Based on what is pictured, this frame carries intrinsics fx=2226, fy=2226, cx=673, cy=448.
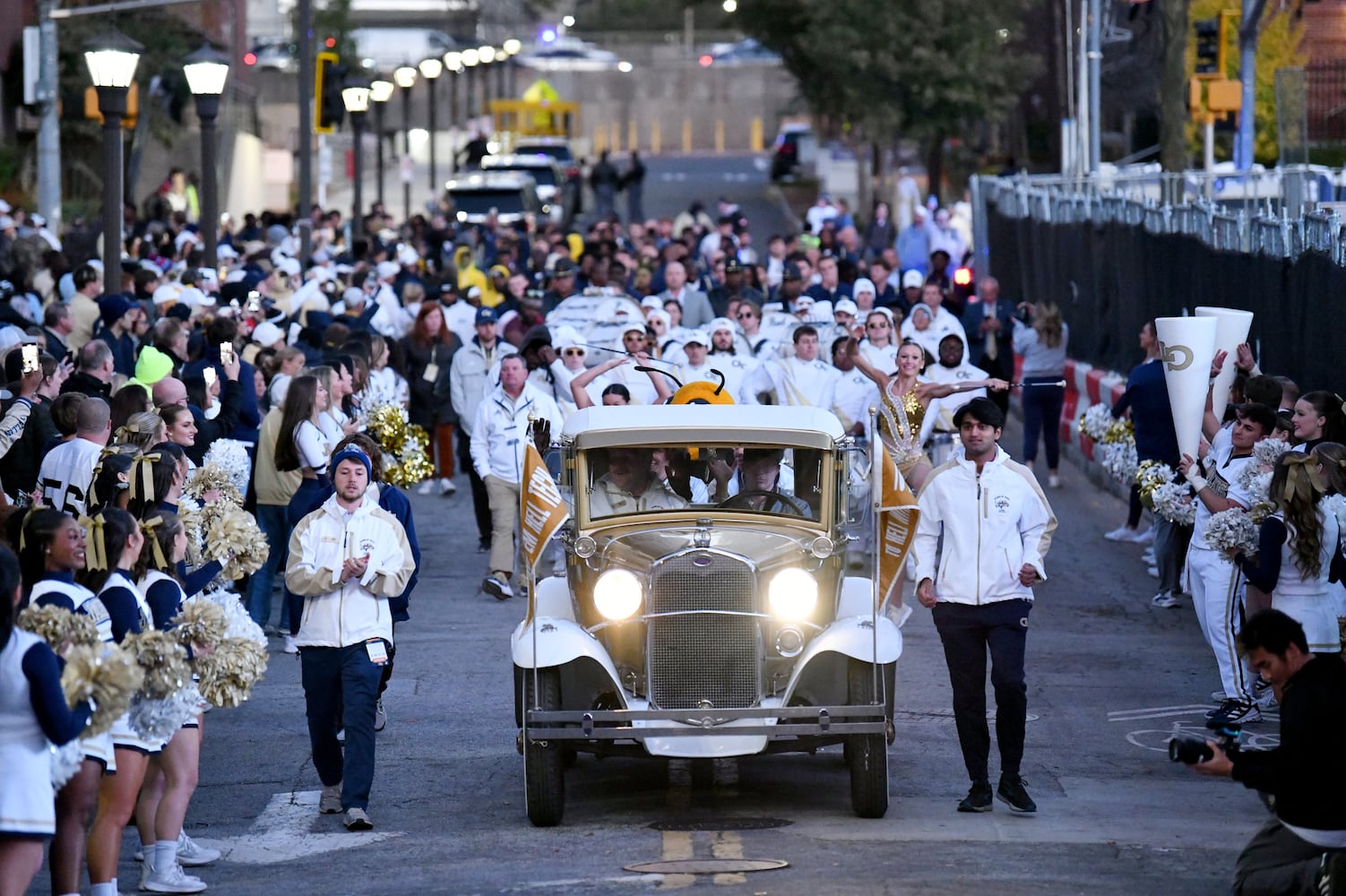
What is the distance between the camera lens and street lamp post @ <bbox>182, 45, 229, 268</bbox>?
2381 centimetres

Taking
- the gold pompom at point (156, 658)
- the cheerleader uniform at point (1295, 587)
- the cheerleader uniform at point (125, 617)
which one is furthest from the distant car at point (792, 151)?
the gold pompom at point (156, 658)

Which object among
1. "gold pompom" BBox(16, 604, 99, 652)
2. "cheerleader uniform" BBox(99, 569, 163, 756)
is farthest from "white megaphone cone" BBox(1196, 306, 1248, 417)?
"gold pompom" BBox(16, 604, 99, 652)

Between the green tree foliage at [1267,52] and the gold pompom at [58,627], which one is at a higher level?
the green tree foliage at [1267,52]

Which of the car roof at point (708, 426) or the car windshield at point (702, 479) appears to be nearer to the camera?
the car roof at point (708, 426)

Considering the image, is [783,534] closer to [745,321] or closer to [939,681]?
[939,681]

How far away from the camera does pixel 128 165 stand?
40.2m

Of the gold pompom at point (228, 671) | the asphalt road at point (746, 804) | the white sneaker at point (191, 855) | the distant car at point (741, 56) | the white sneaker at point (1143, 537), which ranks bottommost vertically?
the asphalt road at point (746, 804)

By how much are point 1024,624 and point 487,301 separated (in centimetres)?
1733

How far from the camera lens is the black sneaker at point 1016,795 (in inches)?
409

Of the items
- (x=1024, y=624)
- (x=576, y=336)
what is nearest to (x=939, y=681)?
(x=1024, y=624)

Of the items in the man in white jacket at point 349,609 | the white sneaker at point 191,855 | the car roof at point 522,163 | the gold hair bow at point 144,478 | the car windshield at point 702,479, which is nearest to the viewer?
the white sneaker at point 191,855

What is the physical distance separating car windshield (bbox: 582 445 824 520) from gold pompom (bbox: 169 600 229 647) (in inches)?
99.0

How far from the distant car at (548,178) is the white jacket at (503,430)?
1264 inches

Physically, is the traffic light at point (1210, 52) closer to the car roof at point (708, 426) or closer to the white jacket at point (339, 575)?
the car roof at point (708, 426)
